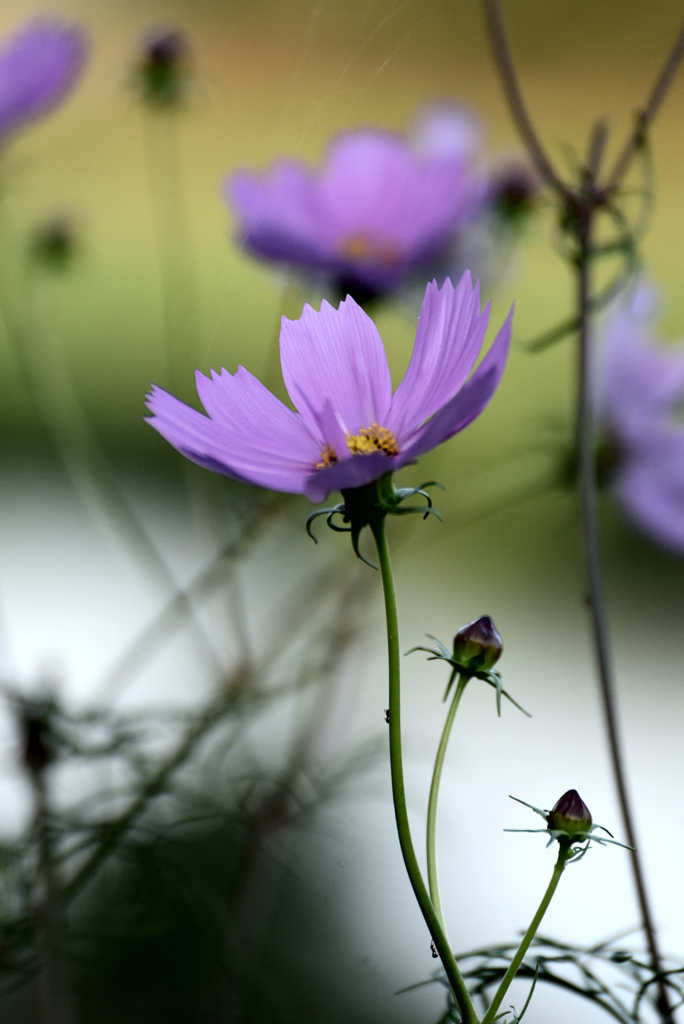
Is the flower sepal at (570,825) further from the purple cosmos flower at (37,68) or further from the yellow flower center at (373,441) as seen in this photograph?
the purple cosmos flower at (37,68)

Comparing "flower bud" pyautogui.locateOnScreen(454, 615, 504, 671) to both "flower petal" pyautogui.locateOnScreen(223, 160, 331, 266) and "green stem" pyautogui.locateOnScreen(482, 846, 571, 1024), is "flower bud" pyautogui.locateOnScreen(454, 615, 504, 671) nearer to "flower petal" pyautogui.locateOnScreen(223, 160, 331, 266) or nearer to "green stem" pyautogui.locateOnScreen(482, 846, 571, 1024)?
"green stem" pyautogui.locateOnScreen(482, 846, 571, 1024)

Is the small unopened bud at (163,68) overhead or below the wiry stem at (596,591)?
overhead

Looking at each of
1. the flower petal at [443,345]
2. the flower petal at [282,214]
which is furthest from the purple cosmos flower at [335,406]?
the flower petal at [282,214]

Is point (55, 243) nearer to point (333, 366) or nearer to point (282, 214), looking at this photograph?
point (282, 214)

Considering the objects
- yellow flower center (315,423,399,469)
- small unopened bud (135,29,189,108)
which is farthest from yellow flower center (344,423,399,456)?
small unopened bud (135,29,189,108)

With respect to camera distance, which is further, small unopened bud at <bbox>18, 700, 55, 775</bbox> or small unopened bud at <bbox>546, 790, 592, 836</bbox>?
small unopened bud at <bbox>18, 700, 55, 775</bbox>

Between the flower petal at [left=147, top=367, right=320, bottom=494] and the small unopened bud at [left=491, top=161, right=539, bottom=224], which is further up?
the small unopened bud at [left=491, top=161, right=539, bottom=224]
